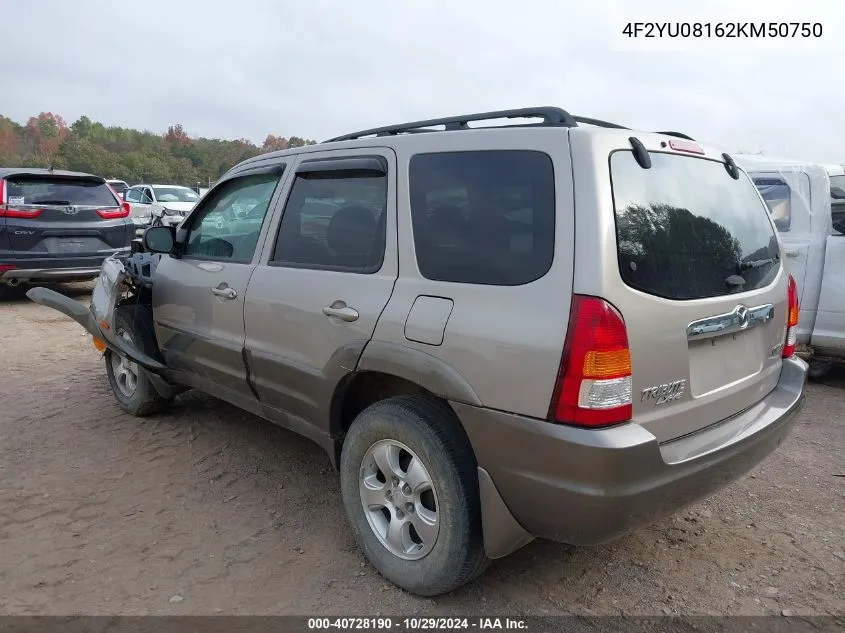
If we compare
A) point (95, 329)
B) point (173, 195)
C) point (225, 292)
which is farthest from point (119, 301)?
point (173, 195)

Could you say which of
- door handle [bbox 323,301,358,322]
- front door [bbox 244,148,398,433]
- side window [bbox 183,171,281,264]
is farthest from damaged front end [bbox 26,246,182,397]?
door handle [bbox 323,301,358,322]

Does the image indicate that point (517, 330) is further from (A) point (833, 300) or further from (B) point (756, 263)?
(A) point (833, 300)

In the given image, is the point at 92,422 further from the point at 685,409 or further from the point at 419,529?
the point at 685,409

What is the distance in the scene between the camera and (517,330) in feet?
6.87

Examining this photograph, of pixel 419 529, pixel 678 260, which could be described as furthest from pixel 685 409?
pixel 419 529

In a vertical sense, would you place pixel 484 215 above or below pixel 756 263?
above

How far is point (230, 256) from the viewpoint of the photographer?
353cm

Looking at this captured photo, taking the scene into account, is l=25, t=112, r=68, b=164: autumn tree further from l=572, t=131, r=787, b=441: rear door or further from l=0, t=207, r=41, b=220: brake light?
l=572, t=131, r=787, b=441: rear door

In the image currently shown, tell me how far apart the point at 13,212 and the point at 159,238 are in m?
5.46

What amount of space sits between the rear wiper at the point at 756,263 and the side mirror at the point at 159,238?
124 inches

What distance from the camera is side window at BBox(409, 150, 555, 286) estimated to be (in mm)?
2160

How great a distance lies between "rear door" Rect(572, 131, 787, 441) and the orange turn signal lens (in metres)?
0.04

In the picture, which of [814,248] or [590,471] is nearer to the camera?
[590,471]

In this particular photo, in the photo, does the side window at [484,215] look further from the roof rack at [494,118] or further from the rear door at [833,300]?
the rear door at [833,300]
